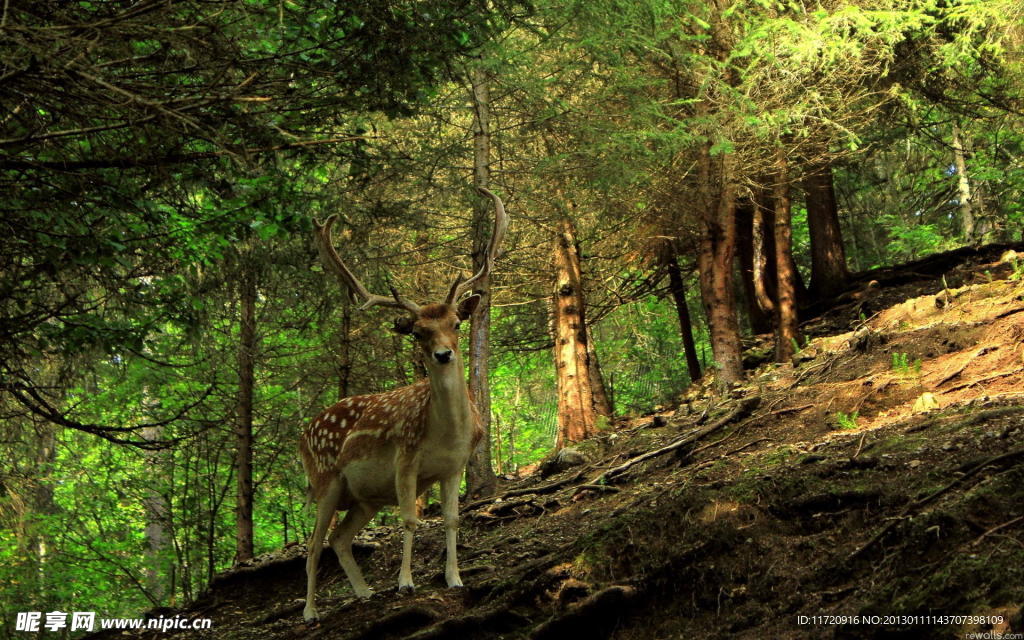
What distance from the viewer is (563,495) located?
1077 cm

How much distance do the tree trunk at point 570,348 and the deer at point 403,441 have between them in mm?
7997

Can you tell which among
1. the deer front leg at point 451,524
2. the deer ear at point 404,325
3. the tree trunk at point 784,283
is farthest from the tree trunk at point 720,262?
the deer ear at point 404,325

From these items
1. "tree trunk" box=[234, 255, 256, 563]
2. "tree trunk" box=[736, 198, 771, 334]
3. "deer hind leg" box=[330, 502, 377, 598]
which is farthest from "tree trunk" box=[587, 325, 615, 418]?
"deer hind leg" box=[330, 502, 377, 598]

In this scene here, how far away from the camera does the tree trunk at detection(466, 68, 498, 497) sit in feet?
40.8

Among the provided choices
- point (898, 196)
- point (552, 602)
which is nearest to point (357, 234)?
point (552, 602)

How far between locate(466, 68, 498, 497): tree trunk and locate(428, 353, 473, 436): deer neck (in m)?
4.50

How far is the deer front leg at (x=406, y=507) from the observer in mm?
7586

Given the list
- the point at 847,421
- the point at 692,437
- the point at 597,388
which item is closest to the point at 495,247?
the point at 692,437

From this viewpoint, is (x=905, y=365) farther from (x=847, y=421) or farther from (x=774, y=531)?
(x=774, y=531)

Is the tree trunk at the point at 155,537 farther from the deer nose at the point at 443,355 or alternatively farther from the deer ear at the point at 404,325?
the deer nose at the point at 443,355

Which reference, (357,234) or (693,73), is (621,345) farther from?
(357,234)

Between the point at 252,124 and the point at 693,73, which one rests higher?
the point at 693,73

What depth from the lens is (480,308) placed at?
12.4 metres

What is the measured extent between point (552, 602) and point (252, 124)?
400 centimetres
